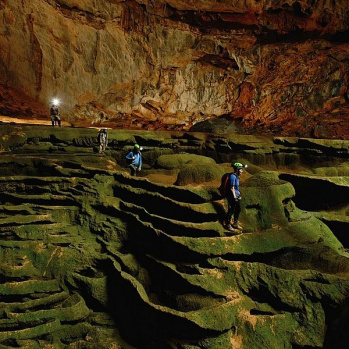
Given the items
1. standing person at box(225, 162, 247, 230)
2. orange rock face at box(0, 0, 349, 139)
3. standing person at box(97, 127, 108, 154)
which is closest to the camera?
standing person at box(225, 162, 247, 230)

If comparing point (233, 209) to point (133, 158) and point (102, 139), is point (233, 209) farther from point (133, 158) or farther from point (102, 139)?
point (102, 139)

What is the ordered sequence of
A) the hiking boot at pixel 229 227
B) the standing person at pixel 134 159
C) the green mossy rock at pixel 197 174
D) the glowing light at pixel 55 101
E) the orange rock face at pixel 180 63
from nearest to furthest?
the hiking boot at pixel 229 227, the green mossy rock at pixel 197 174, the standing person at pixel 134 159, the orange rock face at pixel 180 63, the glowing light at pixel 55 101

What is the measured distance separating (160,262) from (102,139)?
589 cm


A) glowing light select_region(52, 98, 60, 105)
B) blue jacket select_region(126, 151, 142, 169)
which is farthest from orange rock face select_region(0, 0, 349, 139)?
blue jacket select_region(126, 151, 142, 169)

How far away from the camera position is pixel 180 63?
19.0 meters

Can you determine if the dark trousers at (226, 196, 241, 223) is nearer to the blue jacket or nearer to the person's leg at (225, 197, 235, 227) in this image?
the person's leg at (225, 197, 235, 227)

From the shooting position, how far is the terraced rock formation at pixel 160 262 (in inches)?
207

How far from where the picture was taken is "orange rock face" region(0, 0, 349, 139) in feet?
49.8

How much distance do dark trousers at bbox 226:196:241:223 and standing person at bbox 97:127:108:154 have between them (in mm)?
6066

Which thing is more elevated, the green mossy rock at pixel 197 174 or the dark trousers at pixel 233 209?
the green mossy rock at pixel 197 174

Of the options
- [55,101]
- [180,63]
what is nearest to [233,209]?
[55,101]

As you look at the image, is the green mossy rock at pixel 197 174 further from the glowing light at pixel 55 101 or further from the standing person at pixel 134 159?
the glowing light at pixel 55 101

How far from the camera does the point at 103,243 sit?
25.3 feet

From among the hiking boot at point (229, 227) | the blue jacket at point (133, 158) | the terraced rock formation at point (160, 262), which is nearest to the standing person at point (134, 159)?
the blue jacket at point (133, 158)
